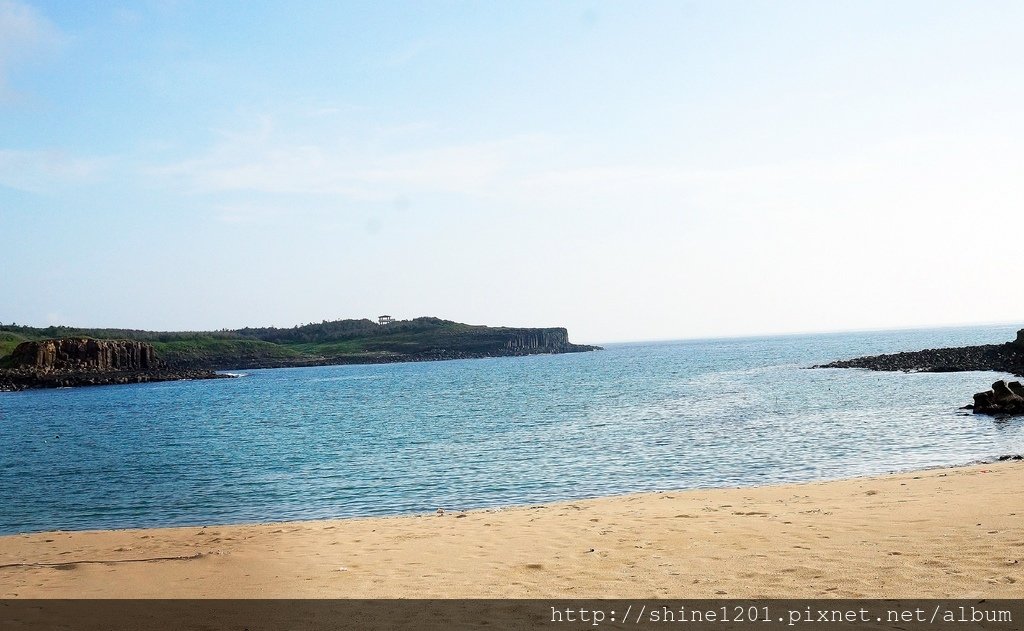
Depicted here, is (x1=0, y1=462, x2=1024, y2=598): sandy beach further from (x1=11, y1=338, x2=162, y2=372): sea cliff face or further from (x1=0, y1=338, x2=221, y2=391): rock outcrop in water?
(x1=11, y1=338, x2=162, y2=372): sea cliff face

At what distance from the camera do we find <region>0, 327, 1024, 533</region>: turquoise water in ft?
82.1

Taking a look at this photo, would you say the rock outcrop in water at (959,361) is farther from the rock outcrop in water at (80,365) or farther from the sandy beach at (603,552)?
the rock outcrop in water at (80,365)

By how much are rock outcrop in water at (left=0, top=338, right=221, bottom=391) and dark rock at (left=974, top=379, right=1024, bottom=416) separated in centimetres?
14166

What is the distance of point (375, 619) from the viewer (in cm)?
956

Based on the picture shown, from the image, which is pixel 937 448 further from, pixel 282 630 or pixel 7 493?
pixel 7 493

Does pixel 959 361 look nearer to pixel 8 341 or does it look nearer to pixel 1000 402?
pixel 1000 402

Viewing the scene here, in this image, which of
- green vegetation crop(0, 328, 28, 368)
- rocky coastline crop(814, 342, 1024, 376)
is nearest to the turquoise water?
rocky coastline crop(814, 342, 1024, 376)

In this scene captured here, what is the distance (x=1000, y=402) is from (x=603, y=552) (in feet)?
121

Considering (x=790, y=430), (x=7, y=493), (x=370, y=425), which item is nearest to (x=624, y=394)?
(x=370, y=425)

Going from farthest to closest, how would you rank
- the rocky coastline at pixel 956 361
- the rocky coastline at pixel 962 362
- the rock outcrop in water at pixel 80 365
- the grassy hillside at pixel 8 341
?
the grassy hillside at pixel 8 341, the rock outcrop in water at pixel 80 365, the rocky coastline at pixel 956 361, the rocky coastline at pixel 962 362

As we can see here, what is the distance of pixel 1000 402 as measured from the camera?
40.6 m

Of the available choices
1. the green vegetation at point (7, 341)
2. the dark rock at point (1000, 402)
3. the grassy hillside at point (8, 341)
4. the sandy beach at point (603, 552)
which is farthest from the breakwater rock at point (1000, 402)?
the grassy hillside at point (8, 341)

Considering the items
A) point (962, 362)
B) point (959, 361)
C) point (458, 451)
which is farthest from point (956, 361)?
point (458, 451)

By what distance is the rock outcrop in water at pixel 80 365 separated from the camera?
138 metres
